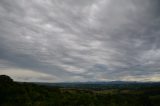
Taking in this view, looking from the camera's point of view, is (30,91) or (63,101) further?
(30,91)

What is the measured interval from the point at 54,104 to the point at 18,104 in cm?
1854

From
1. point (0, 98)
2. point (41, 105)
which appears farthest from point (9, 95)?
point (41, 105)

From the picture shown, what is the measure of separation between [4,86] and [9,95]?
Result: 13.1 metres

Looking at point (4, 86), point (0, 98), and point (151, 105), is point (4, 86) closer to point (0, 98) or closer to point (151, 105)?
point (0, 98)

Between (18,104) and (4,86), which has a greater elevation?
(4,86)

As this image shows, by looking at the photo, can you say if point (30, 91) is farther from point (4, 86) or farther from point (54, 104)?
point (54, 104)

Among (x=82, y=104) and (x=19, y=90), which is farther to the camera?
(x=19, y=90)

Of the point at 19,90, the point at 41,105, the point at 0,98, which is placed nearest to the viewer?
the point at 41,105

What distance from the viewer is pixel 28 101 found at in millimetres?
102000

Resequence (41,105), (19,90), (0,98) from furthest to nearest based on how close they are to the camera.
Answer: (19,90) → (0,98) → (41,105)

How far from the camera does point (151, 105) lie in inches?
4732

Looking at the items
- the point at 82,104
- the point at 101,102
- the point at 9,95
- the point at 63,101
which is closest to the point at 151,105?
the point at 101,102

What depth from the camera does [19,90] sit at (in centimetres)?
11669

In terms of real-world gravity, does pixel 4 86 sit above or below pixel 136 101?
above
